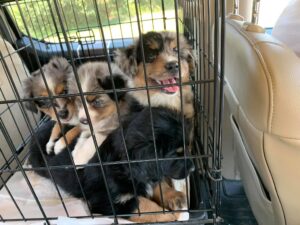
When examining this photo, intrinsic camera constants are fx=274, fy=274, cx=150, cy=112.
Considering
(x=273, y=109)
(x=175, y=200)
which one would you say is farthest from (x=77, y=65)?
(x=273, y=109)

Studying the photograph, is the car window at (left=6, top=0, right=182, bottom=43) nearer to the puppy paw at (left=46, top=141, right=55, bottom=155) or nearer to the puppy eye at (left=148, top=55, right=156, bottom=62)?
the puppy eye at (left=148, top=55, right=156, bottom=62)

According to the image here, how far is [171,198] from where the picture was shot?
1.10 meters

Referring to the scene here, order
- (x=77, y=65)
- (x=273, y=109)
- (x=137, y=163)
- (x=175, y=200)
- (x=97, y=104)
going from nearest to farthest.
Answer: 1. (x=273, y=109)
2. (x=137, y=163)
3. (x=175, y=200)
4. (x=97, y=104)
5. (x=77, y=65)

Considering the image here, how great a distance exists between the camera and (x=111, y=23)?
1.80 metres

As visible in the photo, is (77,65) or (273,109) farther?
(77,65)

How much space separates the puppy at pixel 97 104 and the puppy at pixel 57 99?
60mm

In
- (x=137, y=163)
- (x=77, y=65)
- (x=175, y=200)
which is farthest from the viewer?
(x=77, y=65)

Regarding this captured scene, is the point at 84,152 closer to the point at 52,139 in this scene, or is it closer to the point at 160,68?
the point at 52,139

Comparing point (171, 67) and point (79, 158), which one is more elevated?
point (171, 67)

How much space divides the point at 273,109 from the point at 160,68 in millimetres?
681

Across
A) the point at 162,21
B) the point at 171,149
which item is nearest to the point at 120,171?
the point at 171,149

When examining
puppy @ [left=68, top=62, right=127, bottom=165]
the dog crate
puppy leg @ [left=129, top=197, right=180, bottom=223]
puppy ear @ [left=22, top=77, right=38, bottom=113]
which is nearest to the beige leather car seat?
the dog crate

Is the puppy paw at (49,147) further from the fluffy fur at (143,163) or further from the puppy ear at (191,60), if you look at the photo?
the puppy ear at (191,60)

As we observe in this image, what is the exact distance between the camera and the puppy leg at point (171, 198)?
42.5 inches
